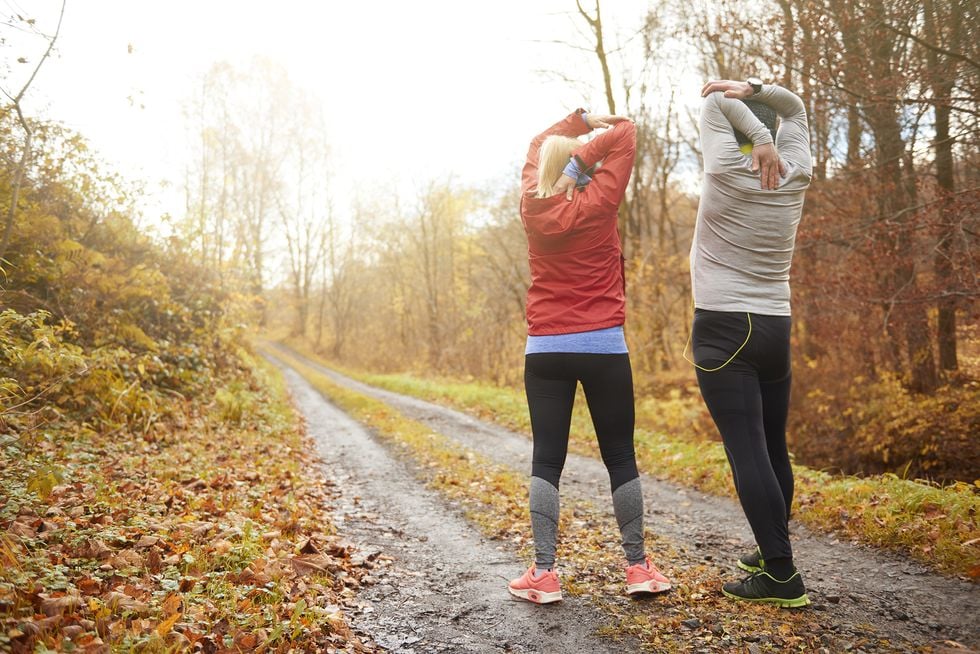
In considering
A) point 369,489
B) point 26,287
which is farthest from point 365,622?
point 26,287

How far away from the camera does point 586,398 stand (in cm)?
291

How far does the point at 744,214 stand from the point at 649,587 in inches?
76.0

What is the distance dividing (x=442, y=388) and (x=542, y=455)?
14490 millimetres

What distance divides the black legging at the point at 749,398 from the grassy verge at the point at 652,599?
331mm

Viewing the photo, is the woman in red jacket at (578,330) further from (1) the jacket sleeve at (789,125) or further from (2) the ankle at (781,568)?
(1) the jacket sleeve at (789,125)

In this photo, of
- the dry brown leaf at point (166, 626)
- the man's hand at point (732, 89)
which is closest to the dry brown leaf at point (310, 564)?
the dry brown leaf at point (166, 626)

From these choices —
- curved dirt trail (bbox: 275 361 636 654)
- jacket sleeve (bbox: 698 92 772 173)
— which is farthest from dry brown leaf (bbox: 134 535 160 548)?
jacket sleeve (bbox: 698 92 772 173)

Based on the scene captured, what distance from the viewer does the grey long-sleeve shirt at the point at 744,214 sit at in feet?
9.11

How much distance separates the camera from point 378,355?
31891mm

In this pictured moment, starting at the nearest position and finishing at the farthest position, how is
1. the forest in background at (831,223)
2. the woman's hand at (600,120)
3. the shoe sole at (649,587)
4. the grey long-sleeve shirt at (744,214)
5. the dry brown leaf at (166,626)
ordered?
the dry brown leaf at (166,626) → the grey long-sleeve shirt at (744,214) → the shoe sole at (649,587) → the woman's hand at (600,120) → the forest in background at (831,223)

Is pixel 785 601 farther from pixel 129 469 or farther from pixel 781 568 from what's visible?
pixel 129 469

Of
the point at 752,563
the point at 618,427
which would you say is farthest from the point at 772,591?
the point at 618,427

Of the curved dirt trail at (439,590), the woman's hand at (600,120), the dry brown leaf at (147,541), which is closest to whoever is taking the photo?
the curved dirt trail at (439,590)

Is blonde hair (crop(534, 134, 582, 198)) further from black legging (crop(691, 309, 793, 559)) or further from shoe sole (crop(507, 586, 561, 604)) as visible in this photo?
shoe sole (crop(507, 586, 561, 604))
